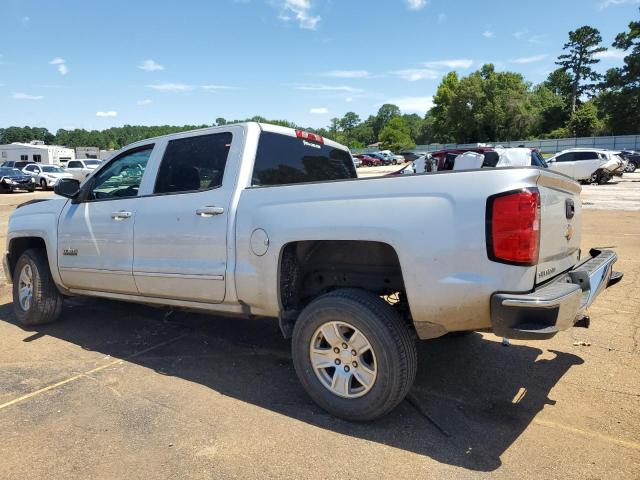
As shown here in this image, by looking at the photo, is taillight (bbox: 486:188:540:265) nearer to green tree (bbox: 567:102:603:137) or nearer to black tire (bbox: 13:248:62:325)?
black tire (bbox: 13:248:62:325)

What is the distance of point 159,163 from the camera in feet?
14.3

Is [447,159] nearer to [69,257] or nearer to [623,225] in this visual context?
[623,225]

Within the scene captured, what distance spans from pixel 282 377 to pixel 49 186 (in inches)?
1198

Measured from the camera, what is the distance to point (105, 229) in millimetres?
4500

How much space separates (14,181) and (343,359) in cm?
3004

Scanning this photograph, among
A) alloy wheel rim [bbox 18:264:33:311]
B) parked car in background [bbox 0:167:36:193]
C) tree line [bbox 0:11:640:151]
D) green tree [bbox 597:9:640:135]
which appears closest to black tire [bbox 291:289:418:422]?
alloy wheel rim [bbox 18:264:33:311]

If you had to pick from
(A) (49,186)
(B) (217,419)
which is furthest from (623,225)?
(A) (49,186)

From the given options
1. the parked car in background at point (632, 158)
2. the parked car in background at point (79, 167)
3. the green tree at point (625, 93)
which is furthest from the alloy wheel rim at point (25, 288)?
the green tree at point (625, 93)

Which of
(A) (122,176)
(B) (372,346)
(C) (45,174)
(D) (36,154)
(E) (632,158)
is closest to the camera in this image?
(B) (372,346)

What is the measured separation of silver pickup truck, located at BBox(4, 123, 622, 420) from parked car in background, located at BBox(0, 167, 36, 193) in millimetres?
26861

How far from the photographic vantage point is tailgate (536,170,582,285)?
2861 mm

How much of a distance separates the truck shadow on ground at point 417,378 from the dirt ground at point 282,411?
13mm

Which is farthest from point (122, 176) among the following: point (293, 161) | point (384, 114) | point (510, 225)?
point (384, 114)

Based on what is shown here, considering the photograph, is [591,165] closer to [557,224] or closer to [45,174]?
[557,224]
